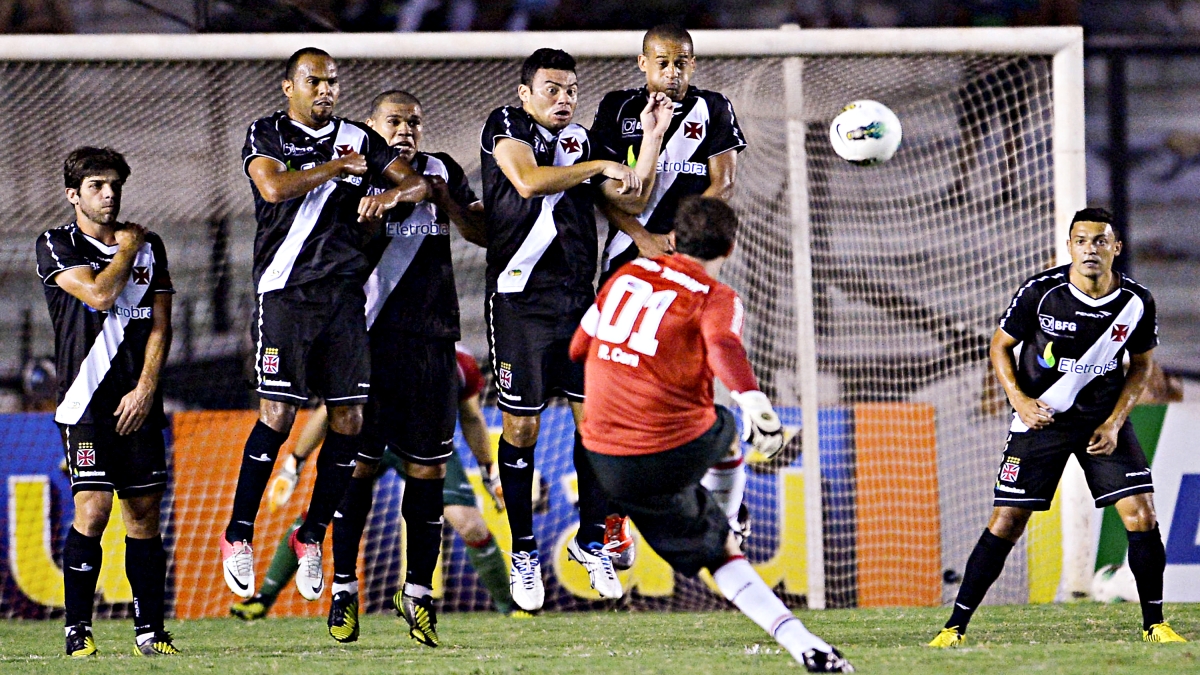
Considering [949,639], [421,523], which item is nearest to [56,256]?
[421,523]

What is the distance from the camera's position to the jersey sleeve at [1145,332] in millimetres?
7090

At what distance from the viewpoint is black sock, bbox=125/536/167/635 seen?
23.4ft

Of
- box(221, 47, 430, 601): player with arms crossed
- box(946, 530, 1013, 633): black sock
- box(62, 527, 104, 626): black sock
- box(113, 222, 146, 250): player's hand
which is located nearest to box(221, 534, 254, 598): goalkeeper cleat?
box(221, 47, 430, 601): player with arms crossed

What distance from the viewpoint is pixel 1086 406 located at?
23.4 ft

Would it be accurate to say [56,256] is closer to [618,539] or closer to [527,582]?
[527,582]

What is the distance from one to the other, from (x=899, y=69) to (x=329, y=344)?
15.3 feet

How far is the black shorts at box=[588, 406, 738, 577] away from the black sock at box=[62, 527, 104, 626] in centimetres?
315

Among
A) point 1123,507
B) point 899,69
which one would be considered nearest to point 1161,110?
point 899,69

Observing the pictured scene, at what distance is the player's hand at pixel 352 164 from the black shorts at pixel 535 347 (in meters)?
0.90

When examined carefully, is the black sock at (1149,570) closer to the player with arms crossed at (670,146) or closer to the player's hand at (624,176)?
the player with arms crossed at (670,146)

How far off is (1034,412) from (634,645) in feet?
7.50

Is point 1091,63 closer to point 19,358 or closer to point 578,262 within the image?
point 578,262

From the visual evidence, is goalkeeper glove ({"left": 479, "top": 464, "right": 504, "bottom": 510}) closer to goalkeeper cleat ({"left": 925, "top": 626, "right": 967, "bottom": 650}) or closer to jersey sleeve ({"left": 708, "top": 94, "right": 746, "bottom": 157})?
jersey sleeve ({"left": 708, "top": 94, "right": 746, "bottom": 157})

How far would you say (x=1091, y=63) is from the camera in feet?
41.8
